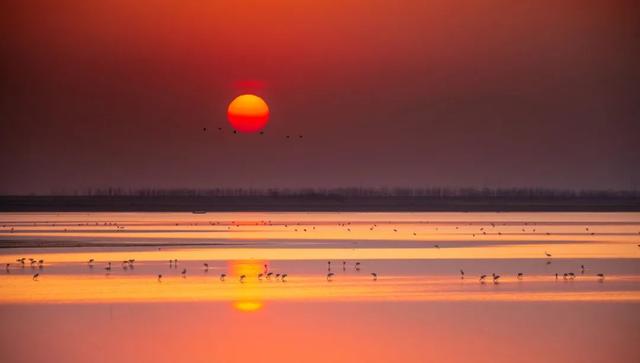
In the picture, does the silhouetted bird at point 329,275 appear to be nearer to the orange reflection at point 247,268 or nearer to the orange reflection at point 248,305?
the orange reflection at point 247,268

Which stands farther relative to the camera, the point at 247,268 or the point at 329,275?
the point at 247,268

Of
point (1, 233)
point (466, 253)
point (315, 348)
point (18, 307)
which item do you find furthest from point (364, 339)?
point (1, 233)

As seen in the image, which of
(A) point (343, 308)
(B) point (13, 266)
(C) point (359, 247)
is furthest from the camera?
(C) point (359, 247)

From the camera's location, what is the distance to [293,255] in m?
31.6

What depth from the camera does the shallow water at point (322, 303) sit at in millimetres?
15328

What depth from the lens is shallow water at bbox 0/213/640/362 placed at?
1533cm

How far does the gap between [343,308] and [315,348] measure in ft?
13.5

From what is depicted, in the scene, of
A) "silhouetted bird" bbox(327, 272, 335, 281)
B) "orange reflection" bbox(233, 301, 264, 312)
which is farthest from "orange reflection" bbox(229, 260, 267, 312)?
"silhouetted bird" bbox(327, 272, 335, 281)

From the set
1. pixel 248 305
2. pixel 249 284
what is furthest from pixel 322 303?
pixel 249 284

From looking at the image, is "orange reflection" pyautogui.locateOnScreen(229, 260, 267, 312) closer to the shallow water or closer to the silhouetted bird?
the shallow water

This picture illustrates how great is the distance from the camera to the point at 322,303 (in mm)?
20219

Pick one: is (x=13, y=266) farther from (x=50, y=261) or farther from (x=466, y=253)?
(x=466, y=253)

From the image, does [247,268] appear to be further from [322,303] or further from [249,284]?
[322,303]

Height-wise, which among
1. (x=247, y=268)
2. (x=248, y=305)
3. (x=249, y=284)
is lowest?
(x=248, y=305)
